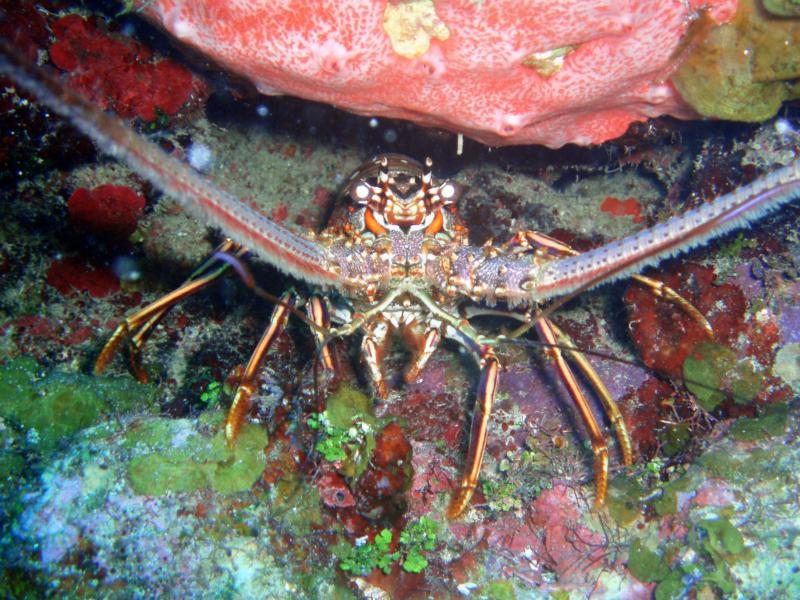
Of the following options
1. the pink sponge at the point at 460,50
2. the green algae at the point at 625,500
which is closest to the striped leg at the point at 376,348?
the pink sponge at the point at 460,50

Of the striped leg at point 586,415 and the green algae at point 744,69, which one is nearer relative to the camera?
the green algae at point 744,69

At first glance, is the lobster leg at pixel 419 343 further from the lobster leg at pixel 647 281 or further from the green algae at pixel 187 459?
the green algae at pixel 187 459

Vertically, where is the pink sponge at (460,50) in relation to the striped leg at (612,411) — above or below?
above

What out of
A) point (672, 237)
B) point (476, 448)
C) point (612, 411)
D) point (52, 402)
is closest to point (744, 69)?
point (672, 237)

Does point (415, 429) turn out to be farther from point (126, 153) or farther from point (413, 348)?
point (126, 153)

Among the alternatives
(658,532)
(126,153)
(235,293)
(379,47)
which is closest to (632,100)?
(379,47)

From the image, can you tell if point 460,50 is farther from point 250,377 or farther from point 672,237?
point 250,377

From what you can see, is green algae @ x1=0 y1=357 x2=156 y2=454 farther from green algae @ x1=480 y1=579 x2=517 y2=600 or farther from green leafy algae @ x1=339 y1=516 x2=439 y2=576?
green algae @ x1=480 y1=579 x2=517 y2=600
